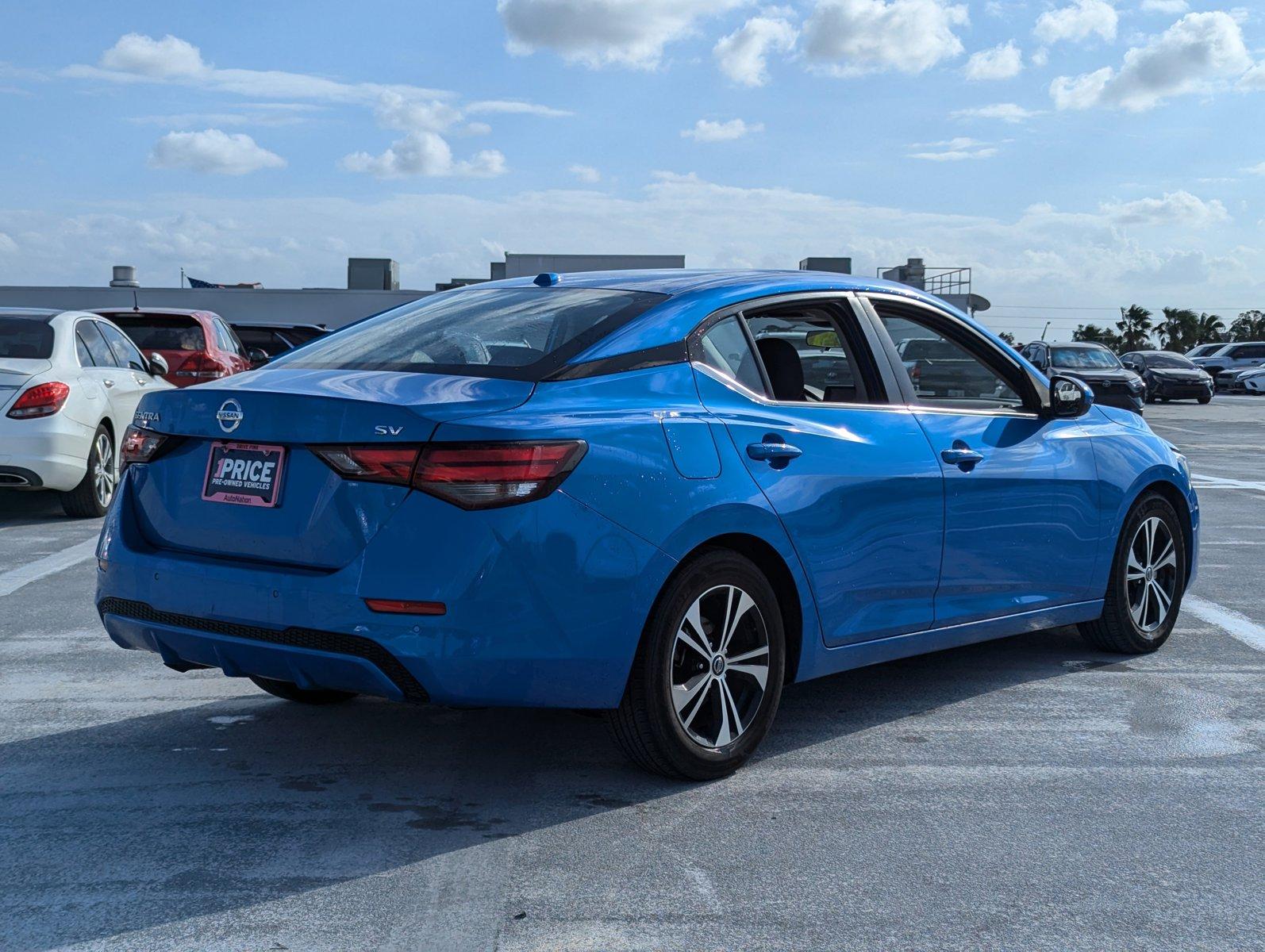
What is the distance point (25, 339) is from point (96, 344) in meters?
0.74

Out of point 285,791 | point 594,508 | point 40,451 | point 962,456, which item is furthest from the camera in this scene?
point 40,451

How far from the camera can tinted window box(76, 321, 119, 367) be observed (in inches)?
471

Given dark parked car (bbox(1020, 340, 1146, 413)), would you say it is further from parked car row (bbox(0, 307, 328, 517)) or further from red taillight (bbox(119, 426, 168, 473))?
red taillight (bbox(119, 426, 168, 473))

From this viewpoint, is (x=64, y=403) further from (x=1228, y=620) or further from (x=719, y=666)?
(x=1228, y=620)

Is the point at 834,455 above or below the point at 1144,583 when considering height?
above

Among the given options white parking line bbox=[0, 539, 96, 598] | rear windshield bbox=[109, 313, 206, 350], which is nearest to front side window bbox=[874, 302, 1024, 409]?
white parking line bbox=[0, 539, 96, 598]

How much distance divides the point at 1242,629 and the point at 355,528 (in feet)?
16.0

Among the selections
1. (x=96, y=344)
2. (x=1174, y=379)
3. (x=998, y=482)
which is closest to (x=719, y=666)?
(x=998, y=482)

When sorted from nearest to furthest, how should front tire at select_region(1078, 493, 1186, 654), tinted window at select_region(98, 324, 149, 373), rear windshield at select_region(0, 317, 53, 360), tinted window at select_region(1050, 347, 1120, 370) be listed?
front tire at select_region(1078, 493, 1186, 654)
rear windshield at select_region(0, 317, 53, 360)
tinted window at select_region(98, 324, 149, 373)
tinted window at select_region(1050, 347, 1120, 370)

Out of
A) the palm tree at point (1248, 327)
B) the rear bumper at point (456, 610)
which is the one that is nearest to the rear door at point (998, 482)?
the rear bumper at point (456, 610)

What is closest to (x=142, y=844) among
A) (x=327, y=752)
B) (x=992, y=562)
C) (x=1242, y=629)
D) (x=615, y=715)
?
(x=327, y=752)

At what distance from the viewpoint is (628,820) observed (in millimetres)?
4242

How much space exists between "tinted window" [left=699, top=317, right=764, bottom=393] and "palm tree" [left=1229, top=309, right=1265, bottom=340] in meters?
99.6

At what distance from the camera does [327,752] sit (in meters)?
4.90
